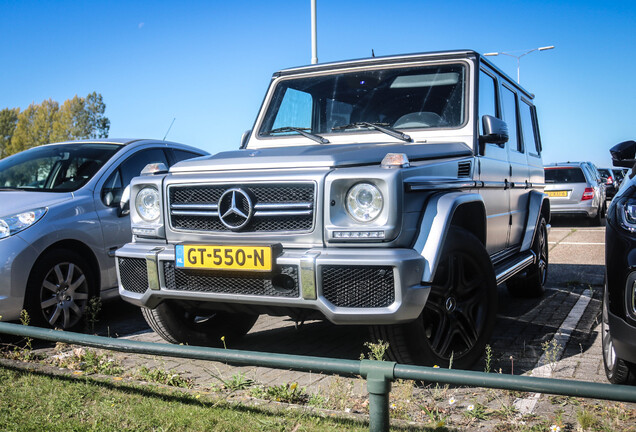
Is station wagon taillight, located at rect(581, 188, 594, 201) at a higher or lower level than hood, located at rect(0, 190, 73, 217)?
lower

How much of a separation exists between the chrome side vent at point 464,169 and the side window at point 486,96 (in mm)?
439

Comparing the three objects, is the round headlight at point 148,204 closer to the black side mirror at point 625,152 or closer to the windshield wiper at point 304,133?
the windshield wiper at point 304,133

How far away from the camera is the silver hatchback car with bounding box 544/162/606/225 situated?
1638cm

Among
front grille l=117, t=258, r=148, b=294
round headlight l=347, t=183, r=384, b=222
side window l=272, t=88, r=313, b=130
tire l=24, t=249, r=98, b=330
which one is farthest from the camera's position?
side window l=272, t=88, r=313, b=130

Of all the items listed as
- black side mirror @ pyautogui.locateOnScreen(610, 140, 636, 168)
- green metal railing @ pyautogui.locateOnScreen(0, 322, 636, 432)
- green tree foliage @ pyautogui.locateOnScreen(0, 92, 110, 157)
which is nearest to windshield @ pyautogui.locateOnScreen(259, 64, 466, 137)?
black side mirror @ pyautogui.locateOnScreen(610, 140, 636, 168)

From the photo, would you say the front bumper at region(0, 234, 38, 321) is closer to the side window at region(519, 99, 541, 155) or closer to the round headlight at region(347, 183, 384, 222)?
the round headlight at region(347, 183, 384, 222)

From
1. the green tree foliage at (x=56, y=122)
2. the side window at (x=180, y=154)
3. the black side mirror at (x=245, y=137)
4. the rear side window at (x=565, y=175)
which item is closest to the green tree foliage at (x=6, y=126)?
the green tree foliage at (x=56, y=122)

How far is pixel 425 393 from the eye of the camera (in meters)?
3.71

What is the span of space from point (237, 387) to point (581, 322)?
135 inches

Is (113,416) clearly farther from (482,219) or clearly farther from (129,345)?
(482,219)

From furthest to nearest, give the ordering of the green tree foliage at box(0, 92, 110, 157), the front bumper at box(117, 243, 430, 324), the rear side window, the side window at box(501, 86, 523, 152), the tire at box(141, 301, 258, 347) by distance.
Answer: the green tree foliage at box(0, 92, 110, 157)
the rear side window
the side window at box(501, 86, 523, 152)
the tire at box(141, 301, 258, 347)
the front bumper at box(117, 243, 430, 324)

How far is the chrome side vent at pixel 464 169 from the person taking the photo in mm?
4355

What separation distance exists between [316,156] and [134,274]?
1429mm

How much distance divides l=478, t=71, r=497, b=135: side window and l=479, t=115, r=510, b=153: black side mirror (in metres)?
0.07
